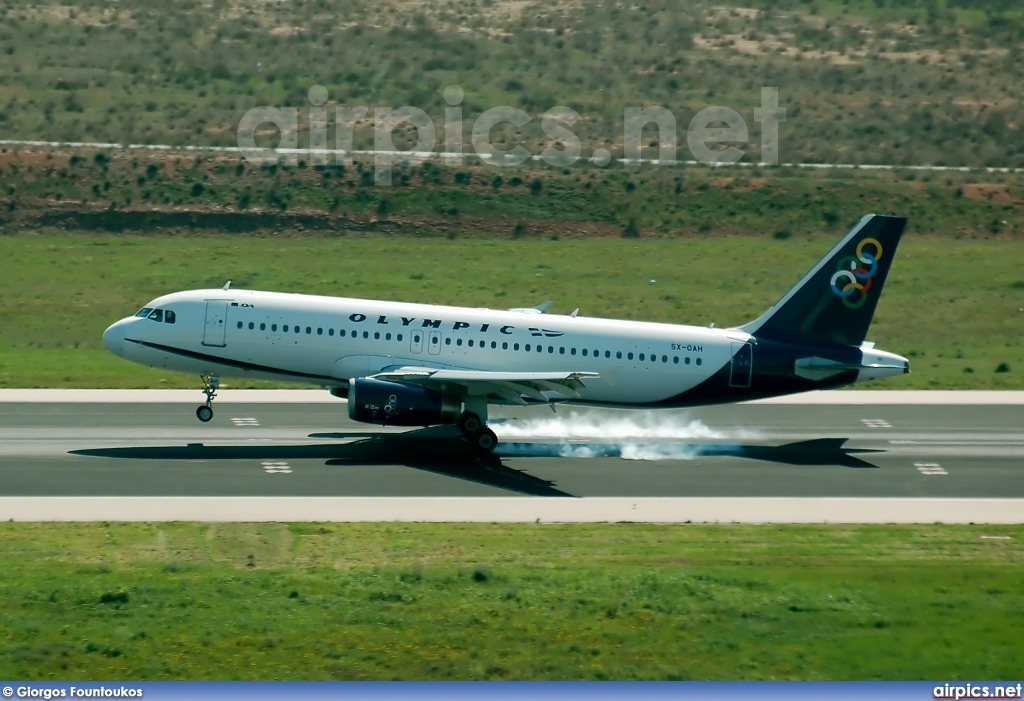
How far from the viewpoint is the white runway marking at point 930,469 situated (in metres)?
36.1

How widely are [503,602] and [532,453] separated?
14.9 meters

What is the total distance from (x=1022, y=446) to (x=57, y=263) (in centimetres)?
4734

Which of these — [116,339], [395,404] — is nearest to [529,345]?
[395,404]

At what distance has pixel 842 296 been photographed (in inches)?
1554

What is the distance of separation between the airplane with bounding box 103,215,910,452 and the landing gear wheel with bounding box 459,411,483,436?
32mm

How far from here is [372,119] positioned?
9344 centimetres

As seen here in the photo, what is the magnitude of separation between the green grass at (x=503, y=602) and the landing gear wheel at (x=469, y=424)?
8245 mm

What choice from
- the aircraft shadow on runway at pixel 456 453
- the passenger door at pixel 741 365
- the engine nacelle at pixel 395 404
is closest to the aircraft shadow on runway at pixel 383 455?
the aircraft shadow on runway at pixel 456 453

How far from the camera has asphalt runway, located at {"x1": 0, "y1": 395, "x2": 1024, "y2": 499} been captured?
109 feet

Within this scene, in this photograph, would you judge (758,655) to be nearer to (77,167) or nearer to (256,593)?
(256,593)

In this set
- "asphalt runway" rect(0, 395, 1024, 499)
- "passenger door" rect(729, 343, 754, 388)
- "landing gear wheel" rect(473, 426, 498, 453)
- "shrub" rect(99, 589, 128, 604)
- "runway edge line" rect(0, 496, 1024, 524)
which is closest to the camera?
"shrub" rect(99, 589, 128, 604)

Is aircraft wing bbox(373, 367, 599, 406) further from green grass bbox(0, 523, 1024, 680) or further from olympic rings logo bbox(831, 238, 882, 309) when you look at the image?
olympic rings logo bbox(831, 238, 882, 309)

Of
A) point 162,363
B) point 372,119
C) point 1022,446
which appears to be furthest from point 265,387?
point 372,119

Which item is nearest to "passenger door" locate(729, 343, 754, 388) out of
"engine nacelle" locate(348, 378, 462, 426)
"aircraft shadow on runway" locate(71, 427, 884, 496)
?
"aircraft shadow on runway" locate(71, 427, 884, 496)
